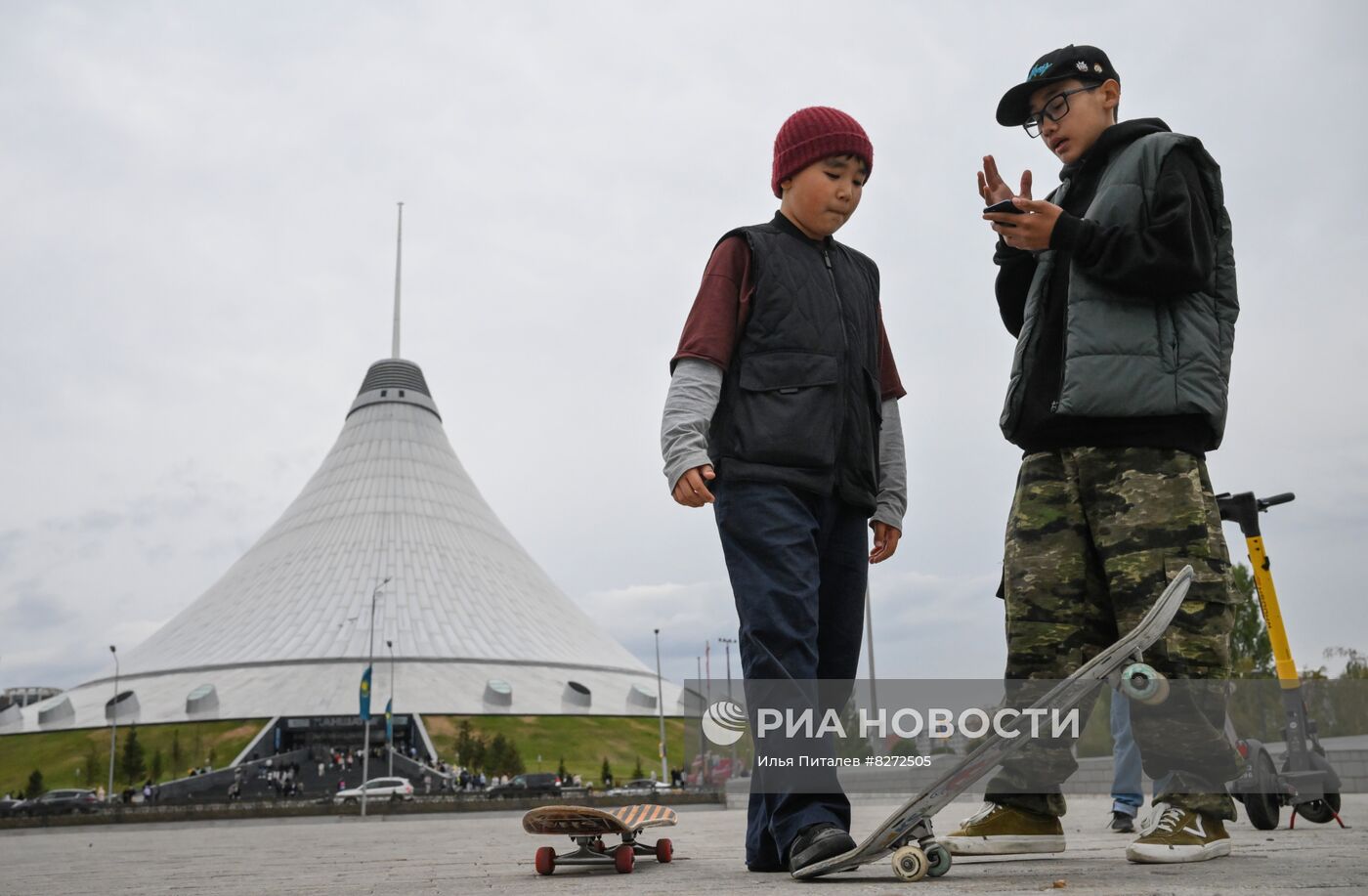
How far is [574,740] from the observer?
55.4m

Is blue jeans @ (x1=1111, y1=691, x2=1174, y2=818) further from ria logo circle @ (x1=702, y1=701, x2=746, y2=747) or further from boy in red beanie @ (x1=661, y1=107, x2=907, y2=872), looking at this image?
ria logo circle @ (x1=702, y1=701, x2=746, y2=747)

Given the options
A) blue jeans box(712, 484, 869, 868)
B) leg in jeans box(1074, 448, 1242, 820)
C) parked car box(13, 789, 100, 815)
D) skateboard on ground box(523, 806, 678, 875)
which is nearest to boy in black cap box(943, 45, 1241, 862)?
leg in jeans box(1074, 448, 1242, 820)

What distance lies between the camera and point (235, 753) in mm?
51188

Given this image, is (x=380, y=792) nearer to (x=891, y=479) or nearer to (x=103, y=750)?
(x=103, y=750)

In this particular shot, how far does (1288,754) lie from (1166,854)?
340 centimetres

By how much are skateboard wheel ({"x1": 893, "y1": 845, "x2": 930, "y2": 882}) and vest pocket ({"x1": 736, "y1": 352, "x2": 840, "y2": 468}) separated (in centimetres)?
111

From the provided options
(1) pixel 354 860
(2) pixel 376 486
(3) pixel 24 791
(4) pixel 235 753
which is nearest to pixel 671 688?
(2) pixel 376 486

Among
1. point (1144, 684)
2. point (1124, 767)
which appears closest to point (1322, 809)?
point (1124, 767)

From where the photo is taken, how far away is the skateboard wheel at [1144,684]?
8.54 feet

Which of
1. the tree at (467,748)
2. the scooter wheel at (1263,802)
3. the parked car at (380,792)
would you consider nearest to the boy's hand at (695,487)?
the scooter wheel at (1263,802)

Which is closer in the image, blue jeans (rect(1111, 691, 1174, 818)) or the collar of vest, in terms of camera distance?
the collar of vest

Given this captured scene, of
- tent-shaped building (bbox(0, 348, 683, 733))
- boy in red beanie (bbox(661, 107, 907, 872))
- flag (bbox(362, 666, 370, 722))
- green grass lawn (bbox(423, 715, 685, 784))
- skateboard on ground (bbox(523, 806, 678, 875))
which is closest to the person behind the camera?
boy in red beanie (bbox(661, 107, 907, 872))

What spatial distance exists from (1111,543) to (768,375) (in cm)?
109

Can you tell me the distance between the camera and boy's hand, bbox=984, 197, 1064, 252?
10.5ft
